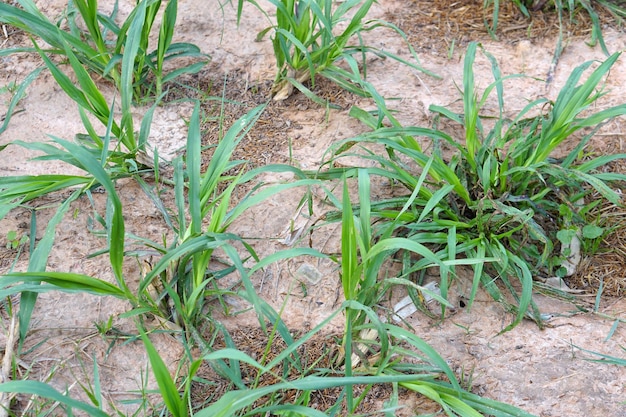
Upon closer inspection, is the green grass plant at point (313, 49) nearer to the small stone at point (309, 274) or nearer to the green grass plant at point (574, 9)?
the green grass plant at point (574, 9)

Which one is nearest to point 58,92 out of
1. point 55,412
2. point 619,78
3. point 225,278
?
point 225,278

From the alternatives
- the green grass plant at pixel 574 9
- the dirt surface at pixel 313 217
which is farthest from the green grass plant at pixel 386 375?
the green grass plant at pixel 574 9

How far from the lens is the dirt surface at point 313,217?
171cm

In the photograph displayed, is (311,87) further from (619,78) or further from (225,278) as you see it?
(619,78)

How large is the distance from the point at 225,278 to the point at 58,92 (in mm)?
1039

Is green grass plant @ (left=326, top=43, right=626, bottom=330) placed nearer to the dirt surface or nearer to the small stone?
the dirt surface

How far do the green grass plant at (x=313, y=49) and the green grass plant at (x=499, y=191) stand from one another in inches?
13.4

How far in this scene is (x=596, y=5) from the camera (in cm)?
286

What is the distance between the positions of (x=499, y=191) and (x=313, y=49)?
0.87 metres

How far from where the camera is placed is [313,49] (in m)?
2.39

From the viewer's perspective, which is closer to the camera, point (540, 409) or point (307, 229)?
point (540, 409)

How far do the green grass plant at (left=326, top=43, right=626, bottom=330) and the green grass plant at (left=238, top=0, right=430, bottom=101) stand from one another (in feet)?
1.11

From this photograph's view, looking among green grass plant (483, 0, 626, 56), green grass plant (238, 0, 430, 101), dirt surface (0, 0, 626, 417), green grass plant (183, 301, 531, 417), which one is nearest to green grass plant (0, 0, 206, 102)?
dirt surface (0, 0, 626, 417)

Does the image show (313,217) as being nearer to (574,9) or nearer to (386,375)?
(386,375)
